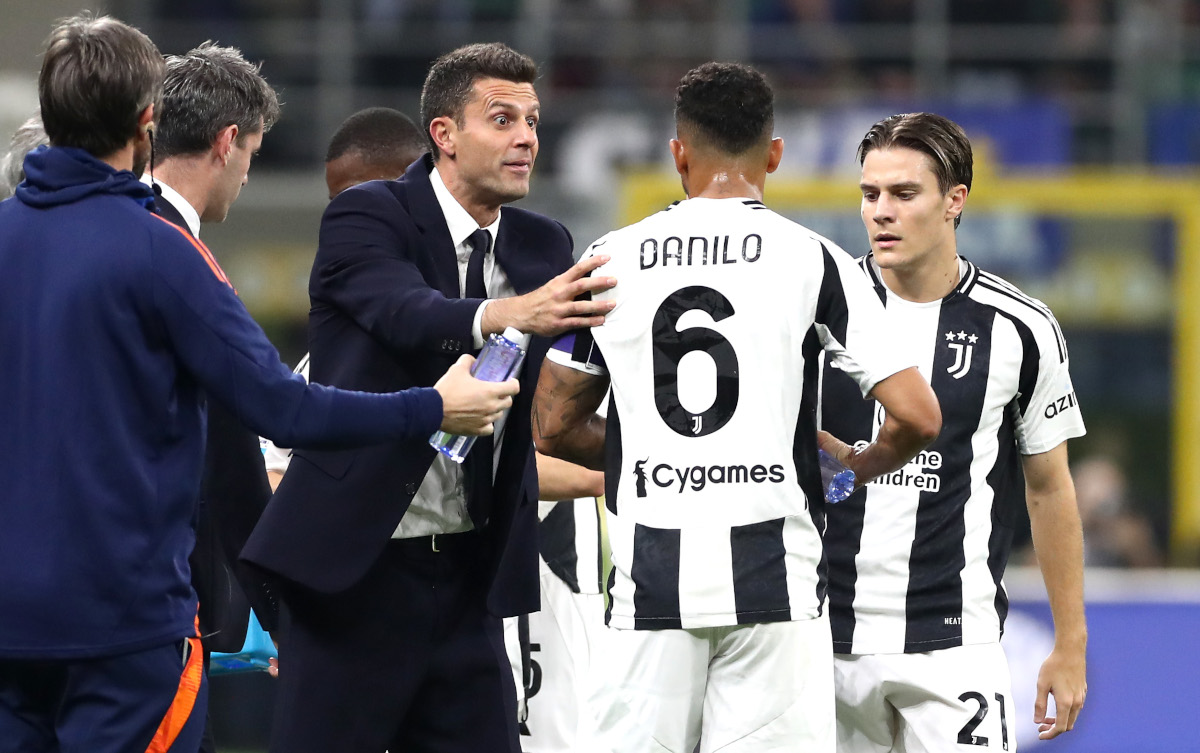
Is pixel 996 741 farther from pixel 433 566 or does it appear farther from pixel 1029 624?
pixel 1029 624

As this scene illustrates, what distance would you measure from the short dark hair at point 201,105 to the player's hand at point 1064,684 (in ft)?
8.17

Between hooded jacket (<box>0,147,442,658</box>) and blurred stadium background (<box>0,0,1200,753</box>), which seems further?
blurred stadium background (<box>0,0,1200,753</box>)

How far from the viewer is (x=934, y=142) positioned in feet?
13.8

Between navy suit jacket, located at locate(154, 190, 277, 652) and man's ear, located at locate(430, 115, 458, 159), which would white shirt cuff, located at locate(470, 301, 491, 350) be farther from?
navy suit jacket, located at locate(154, 190, 277, 652)

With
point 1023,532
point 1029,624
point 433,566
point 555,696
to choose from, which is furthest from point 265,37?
point 433,566

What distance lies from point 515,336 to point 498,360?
80 mm

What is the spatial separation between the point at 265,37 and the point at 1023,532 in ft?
26.2

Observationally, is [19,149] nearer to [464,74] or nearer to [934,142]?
[464,74]

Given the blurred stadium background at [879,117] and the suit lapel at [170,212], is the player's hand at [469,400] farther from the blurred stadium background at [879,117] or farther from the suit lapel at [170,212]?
the blurred stadium background at [879,117]

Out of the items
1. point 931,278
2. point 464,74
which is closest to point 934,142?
point 931,278

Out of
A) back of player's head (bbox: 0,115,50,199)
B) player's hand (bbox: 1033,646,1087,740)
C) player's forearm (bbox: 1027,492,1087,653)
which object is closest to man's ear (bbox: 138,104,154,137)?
back of player's head (bbox: 0,115,50,199)

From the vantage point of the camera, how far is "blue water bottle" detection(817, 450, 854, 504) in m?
3.55

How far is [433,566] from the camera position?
3.80 metres

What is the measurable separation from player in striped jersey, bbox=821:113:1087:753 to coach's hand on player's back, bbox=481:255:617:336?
3.56 feet
